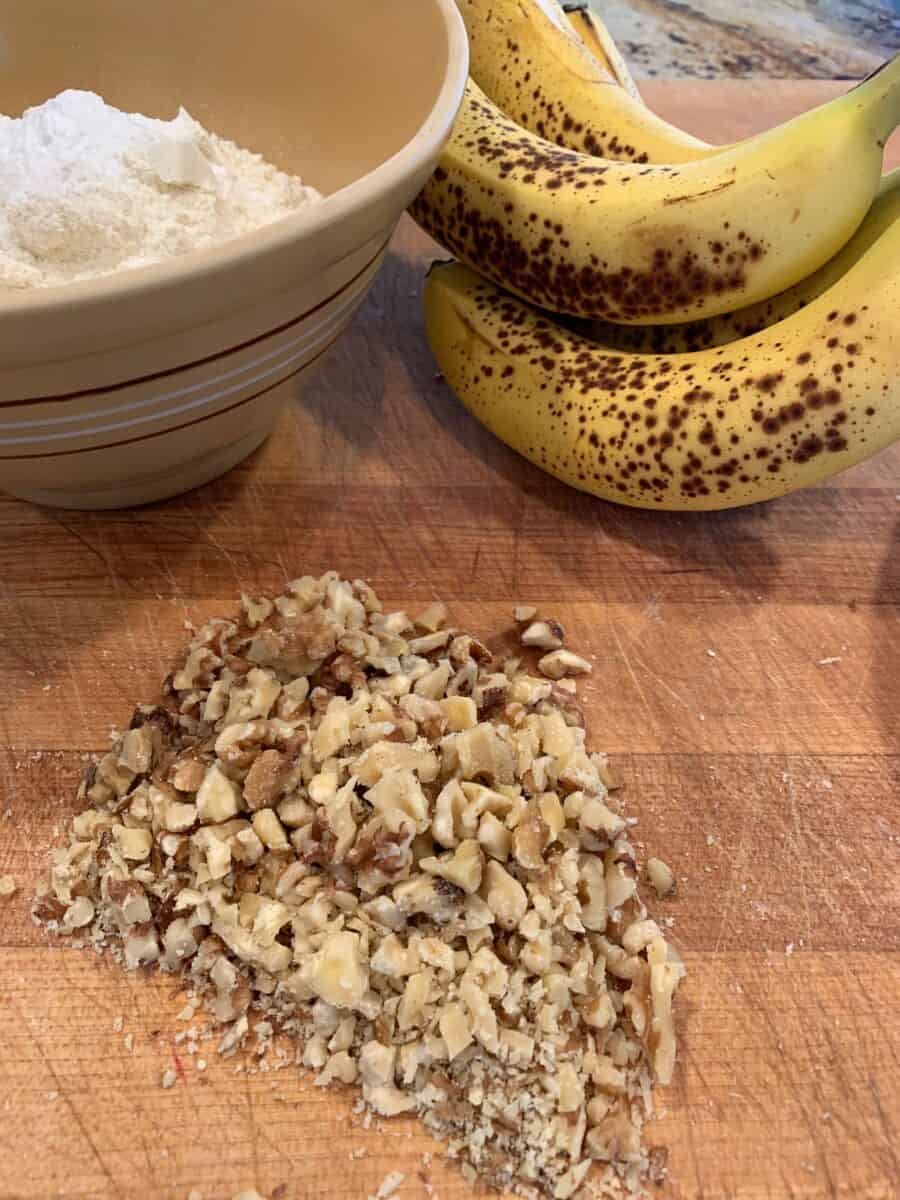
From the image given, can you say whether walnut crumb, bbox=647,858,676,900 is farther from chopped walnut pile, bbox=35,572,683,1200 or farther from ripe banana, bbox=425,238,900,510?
ripe banana, bbox=425,238,900,510

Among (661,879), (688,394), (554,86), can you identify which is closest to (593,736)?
(661,879)

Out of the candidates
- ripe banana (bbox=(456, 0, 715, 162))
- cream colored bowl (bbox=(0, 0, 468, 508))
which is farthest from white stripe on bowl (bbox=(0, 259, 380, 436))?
ripe banana (bbox=(456, 0, 715, 162))

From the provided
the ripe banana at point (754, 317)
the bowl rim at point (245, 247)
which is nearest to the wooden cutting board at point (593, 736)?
the ripe banana at point (754, 317)

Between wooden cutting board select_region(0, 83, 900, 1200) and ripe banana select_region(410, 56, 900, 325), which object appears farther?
ripe banana select_region(410, 56, 900, 325)

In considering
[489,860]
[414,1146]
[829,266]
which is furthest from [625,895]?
[829,266]

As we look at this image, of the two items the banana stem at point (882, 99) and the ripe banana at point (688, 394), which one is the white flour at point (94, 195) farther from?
the banana stem at point (882, 99)

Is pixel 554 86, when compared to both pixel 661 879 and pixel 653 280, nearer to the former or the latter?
pixel 653 280
